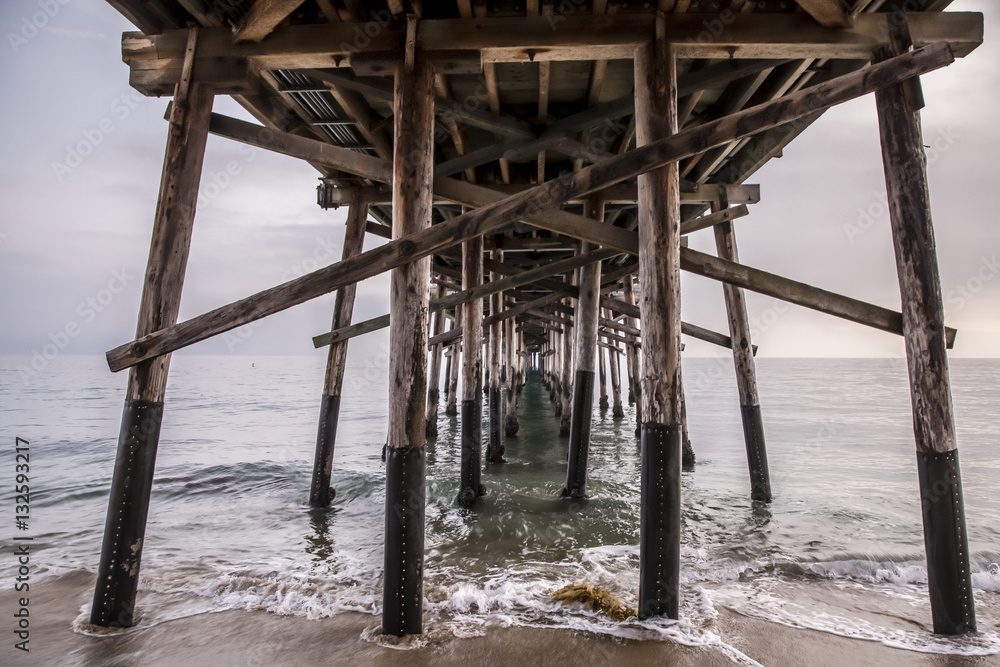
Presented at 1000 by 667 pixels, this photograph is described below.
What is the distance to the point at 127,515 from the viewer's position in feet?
10.0

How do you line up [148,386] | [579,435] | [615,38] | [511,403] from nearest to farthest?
[148,386] < [615,38] < [579,435] < [511,403]

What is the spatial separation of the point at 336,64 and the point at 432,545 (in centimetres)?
419

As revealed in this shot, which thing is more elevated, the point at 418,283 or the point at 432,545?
the point at 418,283

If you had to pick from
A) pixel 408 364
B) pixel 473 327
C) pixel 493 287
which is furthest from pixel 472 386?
pixel 408 364

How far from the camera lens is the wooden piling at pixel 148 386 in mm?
3061

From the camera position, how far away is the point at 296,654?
9.82ft

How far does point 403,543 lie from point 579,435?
146 inches

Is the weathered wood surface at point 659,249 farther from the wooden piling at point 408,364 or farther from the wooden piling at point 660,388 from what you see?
the wooden piling at point 408,364

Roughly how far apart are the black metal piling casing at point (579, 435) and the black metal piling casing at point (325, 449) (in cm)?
288

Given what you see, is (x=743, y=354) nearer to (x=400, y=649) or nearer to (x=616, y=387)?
(x=400, y=649)

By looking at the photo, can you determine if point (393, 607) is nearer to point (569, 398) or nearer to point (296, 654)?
point (296, 654)

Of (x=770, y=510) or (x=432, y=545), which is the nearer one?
(x=432, y=545)

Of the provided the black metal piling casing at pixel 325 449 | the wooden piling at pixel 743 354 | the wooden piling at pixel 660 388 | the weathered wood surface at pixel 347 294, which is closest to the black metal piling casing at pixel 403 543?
the wooden piling at pixel 660 388

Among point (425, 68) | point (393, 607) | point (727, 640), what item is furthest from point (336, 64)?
point (727, 640)
